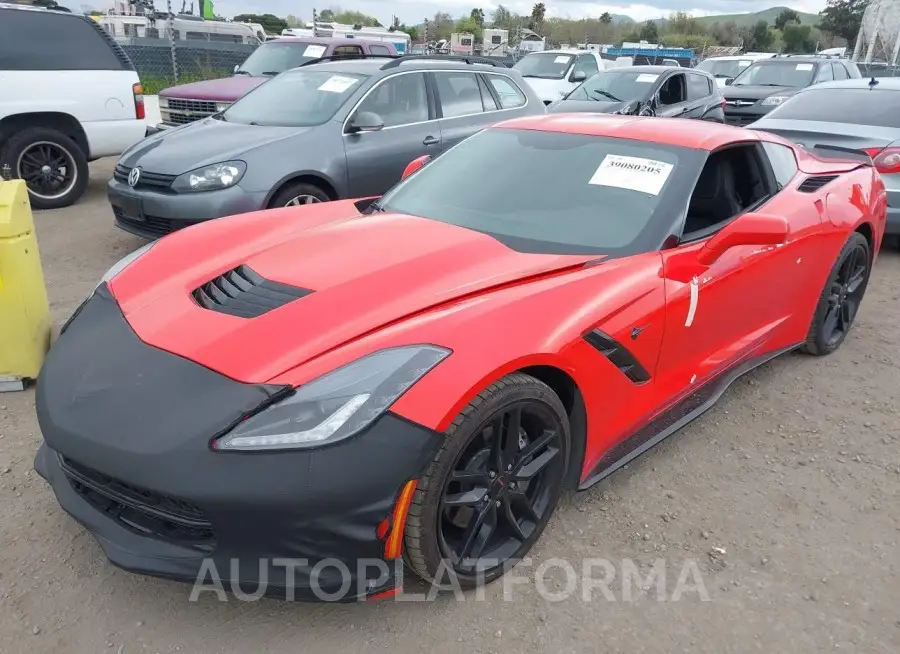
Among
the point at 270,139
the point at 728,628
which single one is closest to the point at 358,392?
the point at 728,628

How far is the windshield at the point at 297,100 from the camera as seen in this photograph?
605 cm

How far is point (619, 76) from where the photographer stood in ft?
Result: 36.0

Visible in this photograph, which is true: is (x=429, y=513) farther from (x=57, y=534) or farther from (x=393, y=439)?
(x=57, y=534)

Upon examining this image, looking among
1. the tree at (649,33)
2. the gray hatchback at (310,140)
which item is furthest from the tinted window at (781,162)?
the tree at (649,33)

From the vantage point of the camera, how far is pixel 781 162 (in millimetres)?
3697

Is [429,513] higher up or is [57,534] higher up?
[429,513]

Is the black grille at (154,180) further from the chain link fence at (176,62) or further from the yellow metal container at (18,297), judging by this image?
the chain link fence at (176,62)

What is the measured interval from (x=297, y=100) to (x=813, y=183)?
432cm

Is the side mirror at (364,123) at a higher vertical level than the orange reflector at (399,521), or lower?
higher

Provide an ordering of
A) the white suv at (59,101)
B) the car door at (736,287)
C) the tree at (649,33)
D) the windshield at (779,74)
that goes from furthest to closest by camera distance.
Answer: the tree at (649,33)
the windshield at (779,74)
the white suv at (59,101)
the car door at (736,287)

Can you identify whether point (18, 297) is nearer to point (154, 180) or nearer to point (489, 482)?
point (154, 180)

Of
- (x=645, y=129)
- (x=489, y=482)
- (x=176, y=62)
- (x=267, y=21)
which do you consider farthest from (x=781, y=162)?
(x=267, y=21)

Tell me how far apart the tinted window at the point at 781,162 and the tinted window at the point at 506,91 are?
12.7 ft

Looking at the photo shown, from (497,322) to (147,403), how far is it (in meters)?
1.05
